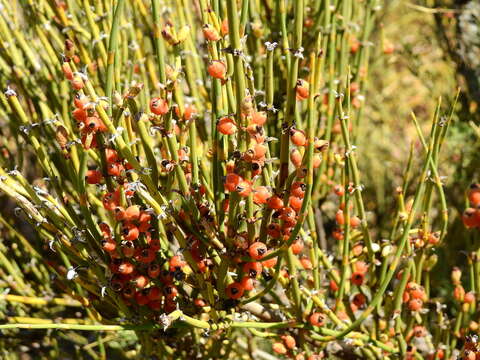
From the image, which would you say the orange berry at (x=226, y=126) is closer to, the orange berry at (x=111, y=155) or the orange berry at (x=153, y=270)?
the orange berry at (x=111, y=155)

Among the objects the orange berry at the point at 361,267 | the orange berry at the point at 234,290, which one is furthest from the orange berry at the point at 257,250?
the orange berry at the point at 361,267

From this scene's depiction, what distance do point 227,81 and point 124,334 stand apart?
3.02 feet

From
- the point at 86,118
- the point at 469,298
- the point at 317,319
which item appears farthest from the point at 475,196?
the point at 86,118

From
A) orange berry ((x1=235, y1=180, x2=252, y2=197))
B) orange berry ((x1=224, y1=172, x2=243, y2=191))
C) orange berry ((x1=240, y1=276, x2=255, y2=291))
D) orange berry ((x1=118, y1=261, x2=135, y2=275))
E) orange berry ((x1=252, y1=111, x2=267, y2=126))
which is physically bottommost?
orange berry ((x1=240, y1=276, x2=255, y2=291))

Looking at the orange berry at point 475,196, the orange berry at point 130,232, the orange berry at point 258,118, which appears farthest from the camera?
the orange berry at point 475,196

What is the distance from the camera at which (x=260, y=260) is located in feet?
2.87

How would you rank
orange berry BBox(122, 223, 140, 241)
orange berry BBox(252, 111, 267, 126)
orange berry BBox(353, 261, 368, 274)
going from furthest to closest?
orange berry BBox(353, 261, 368, 274) → orange berry BBox(122, 223, 140, 241) → orange berry BBox(252, 111, 267, 126)

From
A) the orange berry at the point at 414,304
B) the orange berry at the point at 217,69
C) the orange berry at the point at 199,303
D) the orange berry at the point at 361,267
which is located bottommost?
the orange berry at the point at 414,304

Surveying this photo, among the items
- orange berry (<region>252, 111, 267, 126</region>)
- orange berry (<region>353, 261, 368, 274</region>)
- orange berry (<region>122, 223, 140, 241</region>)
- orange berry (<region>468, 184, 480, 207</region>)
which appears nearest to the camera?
orange berry (<region>252, 111, 267, 126</region>)

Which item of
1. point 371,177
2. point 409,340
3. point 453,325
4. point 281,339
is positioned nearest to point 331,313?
point 281,339

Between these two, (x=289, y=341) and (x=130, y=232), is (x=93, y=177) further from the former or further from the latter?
(x=289, y=341)

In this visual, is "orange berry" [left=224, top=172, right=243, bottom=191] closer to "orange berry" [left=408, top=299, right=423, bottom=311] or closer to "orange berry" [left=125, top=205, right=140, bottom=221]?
"orange berry" [left=125, top=205, right=140, bottom=221]

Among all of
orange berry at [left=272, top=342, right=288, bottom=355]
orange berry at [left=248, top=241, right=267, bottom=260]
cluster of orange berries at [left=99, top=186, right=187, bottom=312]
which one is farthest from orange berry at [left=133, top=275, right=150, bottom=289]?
orange berry at [left=272, top=342, right=288, bottom=355]

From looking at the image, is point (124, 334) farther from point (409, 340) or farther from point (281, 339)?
point (409, 340)
